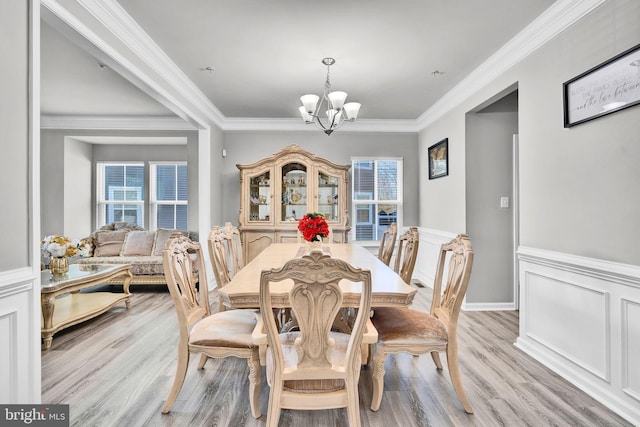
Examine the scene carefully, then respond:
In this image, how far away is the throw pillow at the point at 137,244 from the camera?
16.9 ft

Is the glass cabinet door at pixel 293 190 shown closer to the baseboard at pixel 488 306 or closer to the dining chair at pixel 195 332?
the baseboard at pixel 488 306

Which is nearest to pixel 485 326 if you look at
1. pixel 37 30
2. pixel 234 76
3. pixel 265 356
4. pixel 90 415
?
pixel 265 356

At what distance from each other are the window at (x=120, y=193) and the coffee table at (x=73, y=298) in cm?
273

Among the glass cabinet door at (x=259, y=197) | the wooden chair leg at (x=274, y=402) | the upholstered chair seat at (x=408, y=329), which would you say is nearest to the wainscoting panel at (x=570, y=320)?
the upholstered chair seat at (x=408, y=329)

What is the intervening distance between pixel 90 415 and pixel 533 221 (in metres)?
3.25

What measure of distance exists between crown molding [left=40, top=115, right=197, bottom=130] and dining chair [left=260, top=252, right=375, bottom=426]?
185 inches

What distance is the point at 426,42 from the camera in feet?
9.65

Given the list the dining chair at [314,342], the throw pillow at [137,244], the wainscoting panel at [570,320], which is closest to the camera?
the dining chair at [314,342]

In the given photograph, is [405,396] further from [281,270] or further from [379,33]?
[379,33]

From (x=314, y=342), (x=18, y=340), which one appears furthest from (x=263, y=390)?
(x=18, y=340)

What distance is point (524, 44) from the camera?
284 centimetres

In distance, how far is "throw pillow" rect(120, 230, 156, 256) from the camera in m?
5.16

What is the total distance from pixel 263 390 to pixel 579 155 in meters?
2.54

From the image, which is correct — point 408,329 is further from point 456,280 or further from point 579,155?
point 579,155
